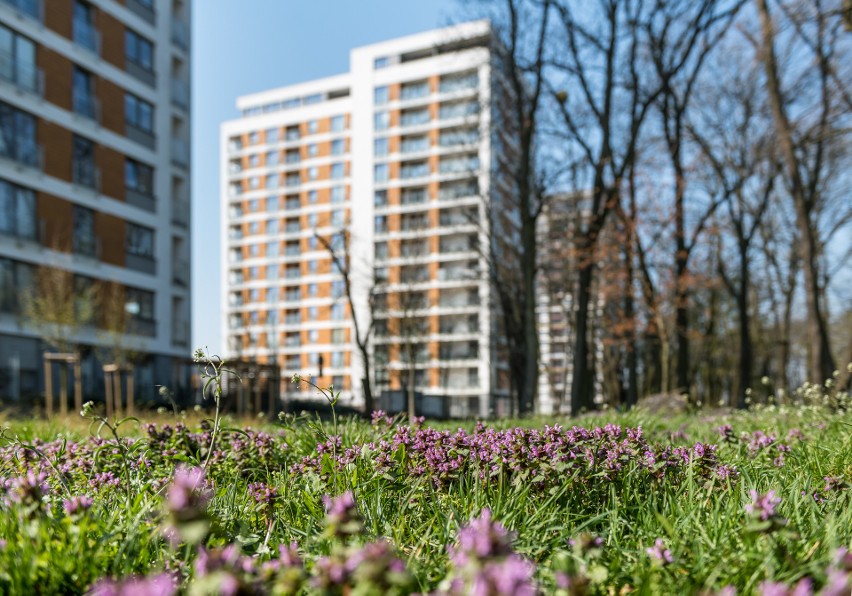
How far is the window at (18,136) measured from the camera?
24.4 meters

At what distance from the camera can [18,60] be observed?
2514 cm

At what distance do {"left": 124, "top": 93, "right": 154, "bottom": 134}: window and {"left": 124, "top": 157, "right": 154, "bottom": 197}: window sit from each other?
5.40 feet

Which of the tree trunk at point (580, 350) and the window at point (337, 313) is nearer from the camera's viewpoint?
the tree trunk at point (580, 350)

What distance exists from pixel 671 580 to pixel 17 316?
26503 mm

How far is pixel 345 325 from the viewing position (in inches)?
2660

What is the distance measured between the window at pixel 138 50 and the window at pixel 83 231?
25.3 feet

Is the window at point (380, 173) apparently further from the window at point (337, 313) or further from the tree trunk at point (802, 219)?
the tree trunk at point (802, 219)

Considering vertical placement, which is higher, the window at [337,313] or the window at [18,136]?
the window at [18,136]

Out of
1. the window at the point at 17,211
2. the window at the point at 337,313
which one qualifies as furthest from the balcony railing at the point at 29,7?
the window at the point at 337,313

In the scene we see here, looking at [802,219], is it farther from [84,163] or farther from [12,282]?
[84,163]

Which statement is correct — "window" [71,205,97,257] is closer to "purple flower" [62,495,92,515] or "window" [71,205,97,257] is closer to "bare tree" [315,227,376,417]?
"bare tree" [315,227,376,417]

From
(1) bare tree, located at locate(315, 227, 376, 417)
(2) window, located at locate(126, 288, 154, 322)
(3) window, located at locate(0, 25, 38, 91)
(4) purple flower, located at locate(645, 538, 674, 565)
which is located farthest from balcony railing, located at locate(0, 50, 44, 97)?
(4) purple flower, located at locate(645, 538, 674, 565)

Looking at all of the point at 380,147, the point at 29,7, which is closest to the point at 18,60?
the point at 29,7

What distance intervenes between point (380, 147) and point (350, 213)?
22.5 ft
